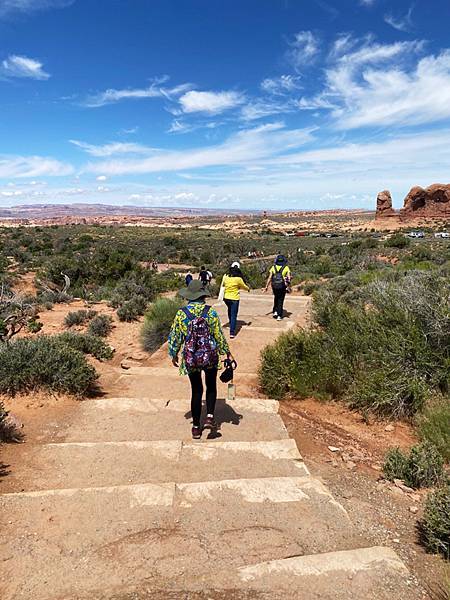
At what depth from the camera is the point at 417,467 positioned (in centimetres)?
401

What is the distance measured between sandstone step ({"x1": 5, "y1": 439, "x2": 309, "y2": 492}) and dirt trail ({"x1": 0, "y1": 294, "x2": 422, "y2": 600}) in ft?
0.04

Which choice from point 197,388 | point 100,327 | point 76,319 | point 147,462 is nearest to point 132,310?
point 76,319

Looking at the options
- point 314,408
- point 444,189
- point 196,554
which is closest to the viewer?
point 196,554

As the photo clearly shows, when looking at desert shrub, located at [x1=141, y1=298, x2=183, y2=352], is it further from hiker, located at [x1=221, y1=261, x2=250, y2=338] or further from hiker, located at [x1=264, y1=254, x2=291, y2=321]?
hiker, located at [x1=264, y1=254, x2=291, y2=321]

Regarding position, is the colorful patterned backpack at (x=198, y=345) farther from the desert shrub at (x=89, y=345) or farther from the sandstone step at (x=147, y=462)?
the desert shrub at (x=89, y=345)

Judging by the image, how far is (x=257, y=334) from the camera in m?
9.46

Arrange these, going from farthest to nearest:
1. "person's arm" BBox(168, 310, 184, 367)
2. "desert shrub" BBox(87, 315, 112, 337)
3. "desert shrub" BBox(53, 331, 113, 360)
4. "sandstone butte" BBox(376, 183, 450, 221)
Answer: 1. "sandstone butte" BBox(376, 183, 450, 221)
2. "desert shrub" BBox(87, 315, 112, 337)
3. "desert shrub" BBox(53, 331, 113, 360)
4. "person's arm" BBox(168, 310, 184, 367)

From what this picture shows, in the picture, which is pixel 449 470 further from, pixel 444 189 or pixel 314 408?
pixel 444 189

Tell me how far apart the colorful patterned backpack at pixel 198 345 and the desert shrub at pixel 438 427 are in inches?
97.8

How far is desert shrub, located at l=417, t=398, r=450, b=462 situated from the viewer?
4.45 m

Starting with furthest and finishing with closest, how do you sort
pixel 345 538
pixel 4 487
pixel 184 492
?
pixel 4 487 < pixel 184 492 < pixel 345 538

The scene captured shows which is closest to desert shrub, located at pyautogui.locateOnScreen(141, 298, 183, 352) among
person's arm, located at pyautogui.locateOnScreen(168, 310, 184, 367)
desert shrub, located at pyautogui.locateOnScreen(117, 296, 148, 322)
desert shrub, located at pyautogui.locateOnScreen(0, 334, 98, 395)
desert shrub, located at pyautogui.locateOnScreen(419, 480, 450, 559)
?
Result: desert shrub, located at pyautogui.locateOnScreen(117, 296, 148, 322)

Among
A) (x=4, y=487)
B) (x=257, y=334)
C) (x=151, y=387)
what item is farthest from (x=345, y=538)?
(x=257, y=334)

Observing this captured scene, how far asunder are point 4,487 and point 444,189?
83363 millimetres
